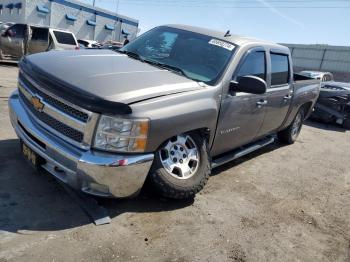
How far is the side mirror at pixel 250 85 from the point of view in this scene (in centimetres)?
406

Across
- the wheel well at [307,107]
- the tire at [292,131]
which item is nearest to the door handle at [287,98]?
the tire at [292,131]

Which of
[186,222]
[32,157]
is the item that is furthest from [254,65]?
[32,157]

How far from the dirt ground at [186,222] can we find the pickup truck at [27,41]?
34.6ft

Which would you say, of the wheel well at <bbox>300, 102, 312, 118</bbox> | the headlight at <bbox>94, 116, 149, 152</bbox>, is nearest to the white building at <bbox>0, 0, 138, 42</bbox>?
the wheel well at <bbox>300, 102, 312, 118</bbox>

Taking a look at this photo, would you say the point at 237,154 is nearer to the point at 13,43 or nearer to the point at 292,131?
the point at 292,131

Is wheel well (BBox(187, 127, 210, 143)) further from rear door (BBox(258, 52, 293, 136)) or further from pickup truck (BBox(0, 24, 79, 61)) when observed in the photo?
pickup truck (BBox(0, 24, 79, 61))

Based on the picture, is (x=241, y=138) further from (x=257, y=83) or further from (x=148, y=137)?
(x=148, y=137)

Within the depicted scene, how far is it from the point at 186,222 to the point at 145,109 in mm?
1221

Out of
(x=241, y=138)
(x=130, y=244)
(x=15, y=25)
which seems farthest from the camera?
(x=15, y=25)

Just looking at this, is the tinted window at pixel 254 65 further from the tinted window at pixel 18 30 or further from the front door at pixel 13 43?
the tinted window at pixel 18 30

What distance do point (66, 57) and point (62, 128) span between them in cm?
102

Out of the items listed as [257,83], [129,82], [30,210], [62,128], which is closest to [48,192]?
[30,210]

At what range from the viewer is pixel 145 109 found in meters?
3.17

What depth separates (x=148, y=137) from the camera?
3213mm
